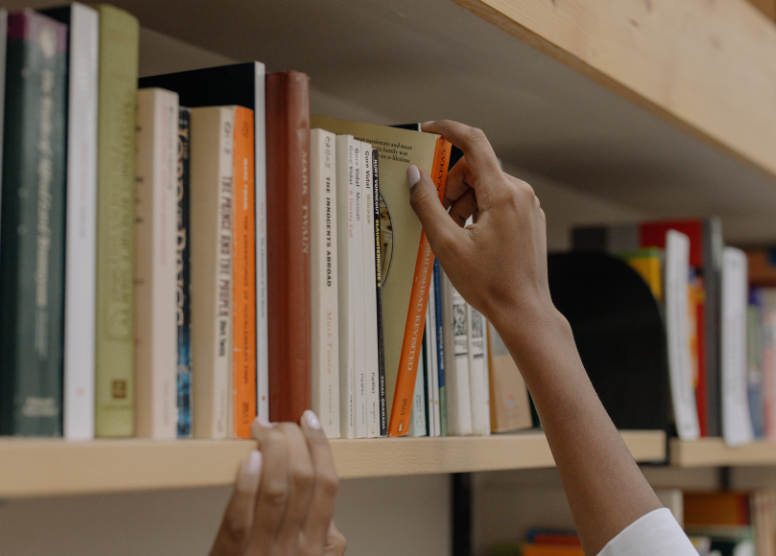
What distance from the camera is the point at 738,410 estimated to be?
1.36 metres

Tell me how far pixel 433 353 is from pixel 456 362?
35 mm

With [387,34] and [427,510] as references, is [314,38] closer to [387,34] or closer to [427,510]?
[387,34]

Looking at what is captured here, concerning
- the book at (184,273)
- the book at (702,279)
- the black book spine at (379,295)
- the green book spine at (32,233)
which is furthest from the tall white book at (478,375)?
the book at (702,279)

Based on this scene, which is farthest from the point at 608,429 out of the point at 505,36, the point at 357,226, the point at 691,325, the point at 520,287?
the point at 691,325

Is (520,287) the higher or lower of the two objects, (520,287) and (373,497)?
the higher

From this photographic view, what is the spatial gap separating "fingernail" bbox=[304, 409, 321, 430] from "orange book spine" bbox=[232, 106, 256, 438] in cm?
4

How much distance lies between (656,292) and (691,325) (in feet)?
0.45

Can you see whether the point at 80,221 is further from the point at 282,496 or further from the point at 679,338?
the point at 679,338

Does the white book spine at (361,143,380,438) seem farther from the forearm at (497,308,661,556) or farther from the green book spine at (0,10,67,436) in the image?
the green book spine at (0,10,67,436)

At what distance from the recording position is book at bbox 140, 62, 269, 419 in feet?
1.99

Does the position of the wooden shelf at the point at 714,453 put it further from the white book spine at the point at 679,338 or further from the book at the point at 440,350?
the book at the point at 440,350

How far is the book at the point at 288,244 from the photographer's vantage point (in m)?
0.62

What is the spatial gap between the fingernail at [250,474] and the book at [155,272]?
56 millimetres

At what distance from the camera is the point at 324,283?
661 millimetres
